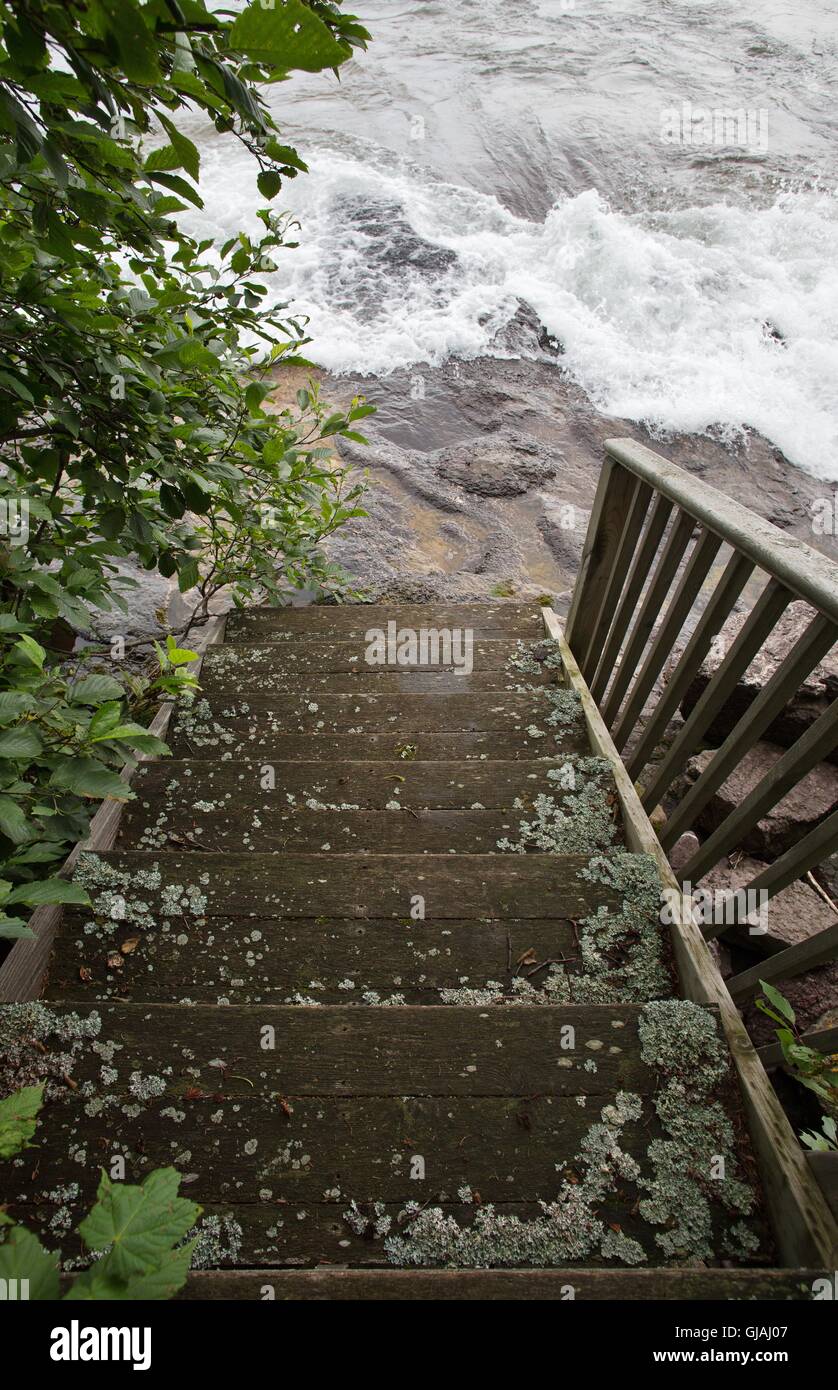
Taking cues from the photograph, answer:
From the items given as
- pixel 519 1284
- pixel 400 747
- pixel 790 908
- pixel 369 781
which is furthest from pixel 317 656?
pixel 519 1284

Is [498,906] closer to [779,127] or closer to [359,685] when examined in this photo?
[359,685]

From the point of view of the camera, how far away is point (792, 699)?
9.10 feet

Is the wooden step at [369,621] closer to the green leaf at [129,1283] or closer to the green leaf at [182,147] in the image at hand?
the green leaf at [182,147]

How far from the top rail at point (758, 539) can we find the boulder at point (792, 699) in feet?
3.07

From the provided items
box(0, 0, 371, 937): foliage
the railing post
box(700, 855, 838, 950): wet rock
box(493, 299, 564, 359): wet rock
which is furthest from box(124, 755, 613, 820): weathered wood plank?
box(493, 299, 564, 359): wet rock

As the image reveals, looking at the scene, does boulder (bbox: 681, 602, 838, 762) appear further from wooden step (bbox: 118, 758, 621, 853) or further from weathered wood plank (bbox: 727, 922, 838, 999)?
weathered wood plank (bbox: 727, 922, 838, 999)

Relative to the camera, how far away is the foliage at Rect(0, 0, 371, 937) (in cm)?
75

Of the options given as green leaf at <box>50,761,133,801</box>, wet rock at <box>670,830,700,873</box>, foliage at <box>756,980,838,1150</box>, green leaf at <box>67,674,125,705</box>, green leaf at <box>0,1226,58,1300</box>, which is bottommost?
wet rock at <box>670,830,700,873</box>

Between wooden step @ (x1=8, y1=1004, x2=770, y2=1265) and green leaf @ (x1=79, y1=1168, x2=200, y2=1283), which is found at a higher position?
green leaf @ (x1=79, y1=1168, x2=200, y2=1283)

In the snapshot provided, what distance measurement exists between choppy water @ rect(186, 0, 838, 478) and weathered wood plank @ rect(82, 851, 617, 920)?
19.6 ft

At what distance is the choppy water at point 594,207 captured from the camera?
722 centimetres
